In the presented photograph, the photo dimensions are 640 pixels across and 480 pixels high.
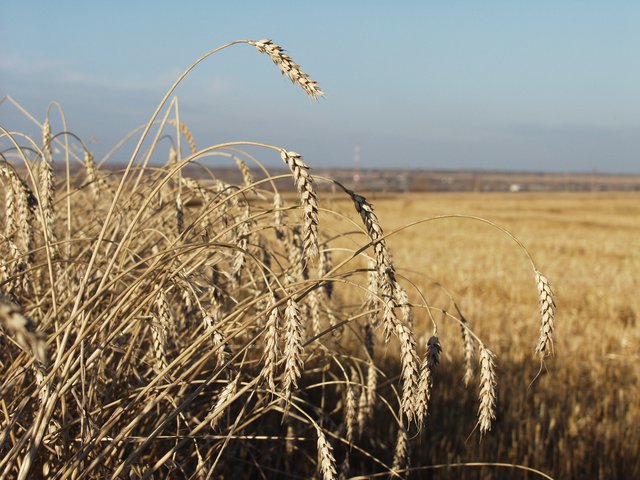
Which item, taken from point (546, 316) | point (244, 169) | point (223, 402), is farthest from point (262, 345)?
point (546, 316)

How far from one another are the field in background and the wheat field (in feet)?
0.08

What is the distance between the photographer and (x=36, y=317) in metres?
2.16

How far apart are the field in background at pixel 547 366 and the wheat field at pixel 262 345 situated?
0.08 ft

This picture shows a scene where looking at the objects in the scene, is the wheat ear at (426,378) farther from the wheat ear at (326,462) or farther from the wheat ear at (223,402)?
the wheat ear at (223,402)

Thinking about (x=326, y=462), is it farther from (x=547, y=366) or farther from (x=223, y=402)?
(x=547, y=366)

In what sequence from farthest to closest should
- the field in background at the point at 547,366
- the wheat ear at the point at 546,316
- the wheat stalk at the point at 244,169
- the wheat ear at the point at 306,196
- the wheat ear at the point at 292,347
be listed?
the field in background at the point at 547,366 → the wheat stalk at the point at 244,169 → the wheat ear at the point at 546,316 → the wheat ear at the point at 292,347 → the wheat ear at the point at 306,196

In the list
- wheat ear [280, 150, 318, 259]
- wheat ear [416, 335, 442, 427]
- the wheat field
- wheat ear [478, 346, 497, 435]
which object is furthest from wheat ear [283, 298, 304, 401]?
wheat ear [478, 346, 497, 435]

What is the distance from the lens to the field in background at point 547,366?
10.7 feet

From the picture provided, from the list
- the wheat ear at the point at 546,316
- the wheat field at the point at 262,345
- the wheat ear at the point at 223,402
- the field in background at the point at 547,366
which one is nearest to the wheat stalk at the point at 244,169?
the wheat field at the point at 262,345

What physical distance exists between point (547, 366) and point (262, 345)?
2.16 meters

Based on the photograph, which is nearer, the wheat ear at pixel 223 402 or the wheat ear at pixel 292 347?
the wheat ear at pixel 292 347

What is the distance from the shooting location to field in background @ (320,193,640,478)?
3.26m

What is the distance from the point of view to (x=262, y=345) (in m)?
3.34

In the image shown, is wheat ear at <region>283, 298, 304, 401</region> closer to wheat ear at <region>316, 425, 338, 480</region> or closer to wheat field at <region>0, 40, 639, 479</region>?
wheat field at <region>0, 40, 639, 479</region>
